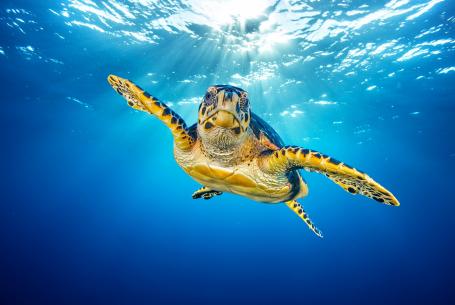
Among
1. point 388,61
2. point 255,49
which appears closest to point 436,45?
point 388,61

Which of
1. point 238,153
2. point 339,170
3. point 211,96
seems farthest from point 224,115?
point 339,170

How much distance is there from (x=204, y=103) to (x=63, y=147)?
46.0 meters

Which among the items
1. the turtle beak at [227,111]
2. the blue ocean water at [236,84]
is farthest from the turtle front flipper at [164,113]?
the blue ocean water at [236,84]

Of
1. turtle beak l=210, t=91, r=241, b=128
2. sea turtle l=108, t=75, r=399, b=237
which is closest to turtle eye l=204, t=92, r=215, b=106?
sea turtle l=108, t=75, r=399, b=237

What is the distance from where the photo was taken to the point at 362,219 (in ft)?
386

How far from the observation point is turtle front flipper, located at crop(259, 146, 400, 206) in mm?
2662

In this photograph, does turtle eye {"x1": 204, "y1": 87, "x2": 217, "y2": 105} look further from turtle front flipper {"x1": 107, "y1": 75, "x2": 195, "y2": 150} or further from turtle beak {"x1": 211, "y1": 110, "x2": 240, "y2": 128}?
turtle front flipper {"x1": 107, "y1": 75, "x2": 195, "y2": 150}

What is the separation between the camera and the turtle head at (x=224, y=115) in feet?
9.07

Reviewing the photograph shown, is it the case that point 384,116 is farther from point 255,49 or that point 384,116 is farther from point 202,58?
point 202,58

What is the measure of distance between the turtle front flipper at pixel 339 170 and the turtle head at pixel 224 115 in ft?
1.98

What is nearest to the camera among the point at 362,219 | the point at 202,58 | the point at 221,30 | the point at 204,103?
the point at 204,103

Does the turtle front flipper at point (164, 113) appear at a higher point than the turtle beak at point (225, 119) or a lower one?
higher

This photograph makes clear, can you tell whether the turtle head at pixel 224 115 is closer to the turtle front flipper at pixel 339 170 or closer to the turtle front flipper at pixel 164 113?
the turtle front flipper at pixel 164 113

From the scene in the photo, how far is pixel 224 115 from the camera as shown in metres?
2.83
